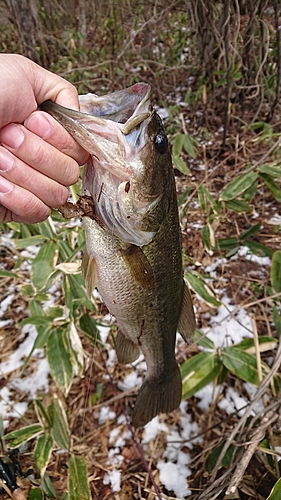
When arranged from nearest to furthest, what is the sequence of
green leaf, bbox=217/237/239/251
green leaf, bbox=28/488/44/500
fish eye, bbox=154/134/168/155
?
fish eye, bbox=154/134/168/155 < green leaf, bbox=28/488/44/500 < green leaf, bbox=217/237/239/251

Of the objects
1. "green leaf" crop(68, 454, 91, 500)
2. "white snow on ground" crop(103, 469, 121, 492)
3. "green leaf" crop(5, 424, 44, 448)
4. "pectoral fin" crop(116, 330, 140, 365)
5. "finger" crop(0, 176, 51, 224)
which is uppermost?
"finger" crop(0, 176, 51, 224)

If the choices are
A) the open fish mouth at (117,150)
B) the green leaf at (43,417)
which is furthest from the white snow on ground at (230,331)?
the open fish mouth at (117,150)

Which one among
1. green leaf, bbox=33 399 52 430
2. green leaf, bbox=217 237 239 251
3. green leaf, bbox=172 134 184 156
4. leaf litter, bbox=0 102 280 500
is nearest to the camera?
green leaf, bbox=33 399 52 430

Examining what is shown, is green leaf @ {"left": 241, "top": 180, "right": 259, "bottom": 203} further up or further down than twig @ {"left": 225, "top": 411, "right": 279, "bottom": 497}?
further up

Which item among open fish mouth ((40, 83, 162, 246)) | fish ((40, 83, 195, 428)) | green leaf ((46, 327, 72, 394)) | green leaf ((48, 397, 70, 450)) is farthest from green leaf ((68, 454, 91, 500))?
open fish mouth ((40, 83, 162, 246))

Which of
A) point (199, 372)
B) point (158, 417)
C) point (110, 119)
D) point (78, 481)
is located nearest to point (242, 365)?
point (199, 372)

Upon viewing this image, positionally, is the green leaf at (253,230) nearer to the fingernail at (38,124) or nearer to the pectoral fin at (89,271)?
the pectoral fin at (89,271)

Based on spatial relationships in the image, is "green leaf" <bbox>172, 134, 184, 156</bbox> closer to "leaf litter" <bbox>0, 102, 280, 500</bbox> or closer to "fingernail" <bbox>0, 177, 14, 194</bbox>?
"leaf litter" <bbox>0, 102, 280, 500</bbox>

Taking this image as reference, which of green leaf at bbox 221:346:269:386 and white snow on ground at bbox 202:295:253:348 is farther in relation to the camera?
white snow on ground at bbox 202:295:253:348
